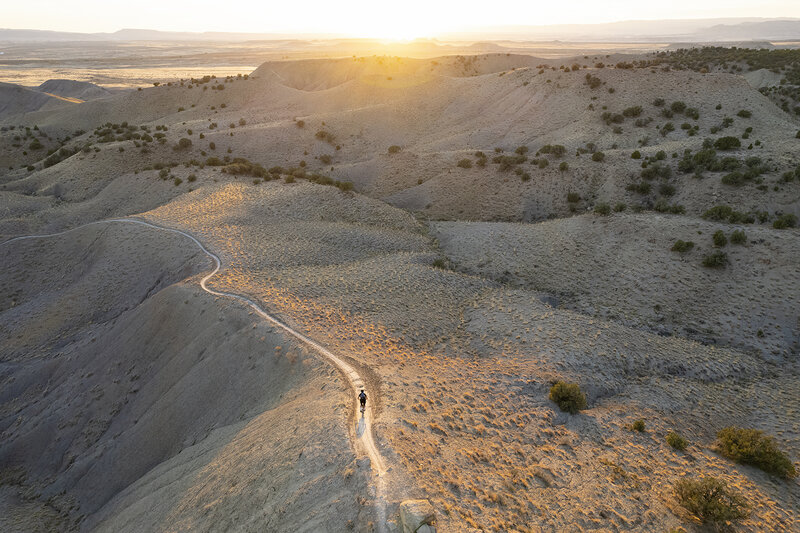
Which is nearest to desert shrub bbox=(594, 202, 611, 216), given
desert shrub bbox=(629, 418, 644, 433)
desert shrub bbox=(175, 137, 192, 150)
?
desert shrub bbox=(629, 418, 644, 433)

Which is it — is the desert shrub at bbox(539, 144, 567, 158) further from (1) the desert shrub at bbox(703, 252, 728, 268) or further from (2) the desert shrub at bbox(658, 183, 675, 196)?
(1) the desert shrub at bbox(703, 252, 728, 268)

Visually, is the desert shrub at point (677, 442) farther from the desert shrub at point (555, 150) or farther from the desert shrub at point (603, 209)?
the desert shrub at point (555, 150)

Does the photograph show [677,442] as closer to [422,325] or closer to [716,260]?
[422,325]

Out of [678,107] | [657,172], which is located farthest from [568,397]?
[678,107]

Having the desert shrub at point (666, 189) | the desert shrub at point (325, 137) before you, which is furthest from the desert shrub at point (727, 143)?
the desert shrub at point (325, 137)

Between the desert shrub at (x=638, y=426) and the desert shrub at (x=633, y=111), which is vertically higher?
the desert shrub at (x=633, y=111)

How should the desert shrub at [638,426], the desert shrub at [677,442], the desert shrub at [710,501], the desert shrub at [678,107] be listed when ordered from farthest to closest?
the desert shrub at [678,107], the desert shrub at [638,426], the desert shrub at [677,442], the desert shrub at [710,501]
